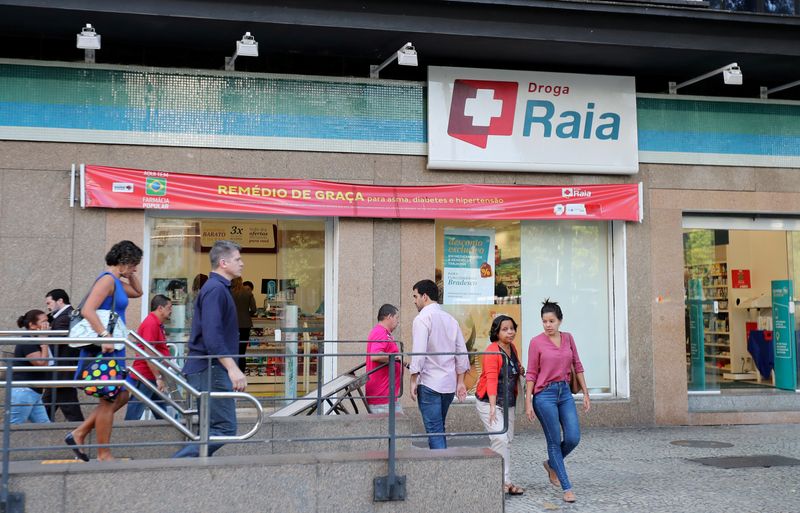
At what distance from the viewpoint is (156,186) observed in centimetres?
1098

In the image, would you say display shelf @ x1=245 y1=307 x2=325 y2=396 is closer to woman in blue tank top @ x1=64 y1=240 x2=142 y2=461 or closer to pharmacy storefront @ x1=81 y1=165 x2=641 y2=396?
pharmacy storefront @ x1=81 y1=165 x2=641 y2=396

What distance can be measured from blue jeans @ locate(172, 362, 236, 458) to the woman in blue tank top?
24.7 inches

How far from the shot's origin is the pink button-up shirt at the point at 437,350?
7.89 metres

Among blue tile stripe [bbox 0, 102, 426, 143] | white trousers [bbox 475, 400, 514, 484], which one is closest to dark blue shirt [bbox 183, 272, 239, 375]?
white trousers [bbox 475, 400, 514, 484]

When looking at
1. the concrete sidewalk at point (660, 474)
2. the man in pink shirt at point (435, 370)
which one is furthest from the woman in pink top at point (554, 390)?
the man in pink shirt at point (435, 370)

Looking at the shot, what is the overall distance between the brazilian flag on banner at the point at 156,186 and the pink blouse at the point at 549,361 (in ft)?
17.9

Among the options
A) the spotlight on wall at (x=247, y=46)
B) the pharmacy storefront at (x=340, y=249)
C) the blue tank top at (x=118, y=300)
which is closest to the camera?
the blue tank top at (x=118, y=300)

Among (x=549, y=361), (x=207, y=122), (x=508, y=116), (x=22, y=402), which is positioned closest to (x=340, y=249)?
(x=207, y=122)

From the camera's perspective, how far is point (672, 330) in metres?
12.5

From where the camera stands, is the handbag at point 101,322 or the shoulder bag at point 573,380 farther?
the shoulder bag at point 573,380

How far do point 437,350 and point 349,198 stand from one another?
4.00 metres

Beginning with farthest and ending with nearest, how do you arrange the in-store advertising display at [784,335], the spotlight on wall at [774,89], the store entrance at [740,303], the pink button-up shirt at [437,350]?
1. the in-store advertising display at [784,335]
2. the store entrance at [740,303]
3. the spotlight on wall at [774,89]
4. the pink button-up shirt at [437,350]

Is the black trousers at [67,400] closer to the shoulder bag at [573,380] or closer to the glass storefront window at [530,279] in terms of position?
the shoulder bag at [573,380]

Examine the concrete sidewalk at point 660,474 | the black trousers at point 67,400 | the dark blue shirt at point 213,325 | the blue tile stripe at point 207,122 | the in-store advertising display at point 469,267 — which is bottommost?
the concrete sidewalk at point 660,474
